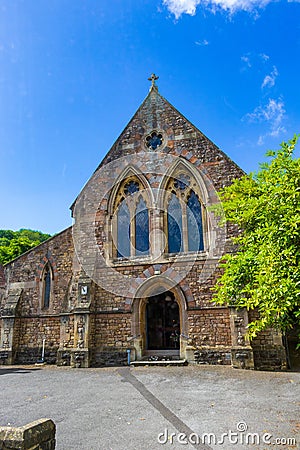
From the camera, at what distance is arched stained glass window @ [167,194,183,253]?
518 inches

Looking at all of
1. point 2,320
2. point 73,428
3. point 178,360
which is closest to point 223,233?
point 178,360

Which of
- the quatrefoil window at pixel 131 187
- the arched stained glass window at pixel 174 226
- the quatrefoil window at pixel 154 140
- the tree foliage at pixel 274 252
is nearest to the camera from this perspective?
the tree foliage at pixel 274 252

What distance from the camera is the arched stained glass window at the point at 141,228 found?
44.2ft

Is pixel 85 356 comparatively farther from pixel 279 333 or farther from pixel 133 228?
pixel 279 333

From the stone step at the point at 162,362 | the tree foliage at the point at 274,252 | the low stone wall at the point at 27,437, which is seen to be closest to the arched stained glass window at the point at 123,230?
the stone step at the point at 162,362

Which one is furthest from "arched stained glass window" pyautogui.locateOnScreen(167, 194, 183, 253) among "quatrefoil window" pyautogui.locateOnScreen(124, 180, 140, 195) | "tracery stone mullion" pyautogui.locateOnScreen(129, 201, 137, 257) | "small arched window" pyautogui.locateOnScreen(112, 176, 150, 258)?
"quatrefoil window" pyautogui.locateOnScreen(124, 180, 140, 195)

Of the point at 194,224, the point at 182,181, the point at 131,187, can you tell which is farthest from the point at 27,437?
the point at 131,187

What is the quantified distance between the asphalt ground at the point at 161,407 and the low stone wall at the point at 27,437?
83.8 inches

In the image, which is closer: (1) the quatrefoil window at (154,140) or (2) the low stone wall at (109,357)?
(2) the low stone wall at (109,357)

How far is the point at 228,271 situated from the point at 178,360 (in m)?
6.47

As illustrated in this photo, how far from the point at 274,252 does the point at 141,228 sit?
339 inches

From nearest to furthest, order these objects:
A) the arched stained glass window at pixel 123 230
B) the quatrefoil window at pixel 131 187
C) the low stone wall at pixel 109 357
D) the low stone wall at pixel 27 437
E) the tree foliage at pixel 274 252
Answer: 1. the low stone wall at pixel 27 437
2. the tree foliage at pixel 274 252
3. the low stone wall at pixel 109 357
4. the arched stained glass window at pixel 123 230
5. the quatrefoil window at pixel 131 187

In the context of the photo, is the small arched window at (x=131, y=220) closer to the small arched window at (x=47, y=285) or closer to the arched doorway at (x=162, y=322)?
the arched doorway at (x=162, y=322)

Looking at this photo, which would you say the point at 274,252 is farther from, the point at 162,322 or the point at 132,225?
the point at 162,322
